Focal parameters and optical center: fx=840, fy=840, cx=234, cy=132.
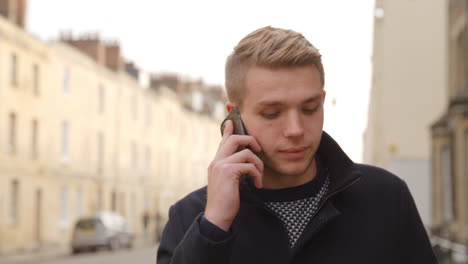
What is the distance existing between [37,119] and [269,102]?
38.1 m

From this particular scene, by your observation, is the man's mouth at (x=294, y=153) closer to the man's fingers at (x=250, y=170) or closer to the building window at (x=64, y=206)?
the man's fingers at (x=250, y=170)

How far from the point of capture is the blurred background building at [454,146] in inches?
830

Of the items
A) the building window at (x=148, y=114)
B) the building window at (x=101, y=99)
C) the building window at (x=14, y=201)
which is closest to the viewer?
the building window at (x=14, y=201)

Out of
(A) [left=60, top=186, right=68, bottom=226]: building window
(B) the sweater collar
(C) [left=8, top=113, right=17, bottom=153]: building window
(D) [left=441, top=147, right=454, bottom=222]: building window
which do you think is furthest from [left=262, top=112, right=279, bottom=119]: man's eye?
(A) [left=60, top=186, right=68, bottom=226]: building window

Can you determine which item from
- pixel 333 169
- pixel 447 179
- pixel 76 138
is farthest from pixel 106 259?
pixel 333 169

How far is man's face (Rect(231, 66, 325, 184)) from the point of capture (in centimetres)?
239

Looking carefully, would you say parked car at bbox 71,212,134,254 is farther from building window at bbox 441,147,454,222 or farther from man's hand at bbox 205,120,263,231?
man's hand at bbox 205,120,263,231

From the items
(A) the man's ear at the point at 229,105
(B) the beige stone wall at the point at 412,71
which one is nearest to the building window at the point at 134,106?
(B) the beige stone wall at the point at 412,71

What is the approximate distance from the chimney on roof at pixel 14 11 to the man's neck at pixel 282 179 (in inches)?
1478

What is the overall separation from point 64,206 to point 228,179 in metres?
41.7

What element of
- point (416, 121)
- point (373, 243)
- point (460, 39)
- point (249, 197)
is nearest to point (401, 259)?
point (373, 243)

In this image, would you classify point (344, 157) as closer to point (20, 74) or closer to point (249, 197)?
point (249, 197)

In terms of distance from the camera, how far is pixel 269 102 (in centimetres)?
241

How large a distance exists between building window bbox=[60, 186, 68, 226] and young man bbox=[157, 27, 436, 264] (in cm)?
4065
